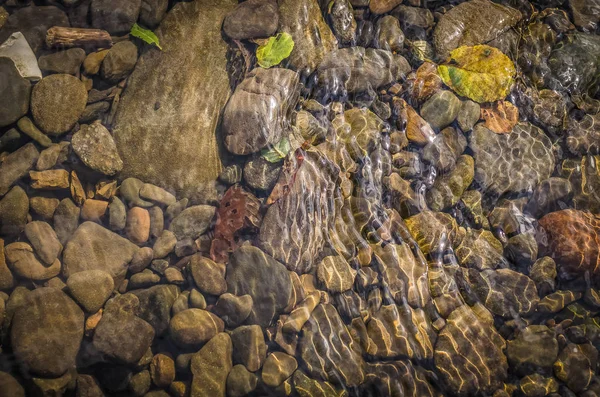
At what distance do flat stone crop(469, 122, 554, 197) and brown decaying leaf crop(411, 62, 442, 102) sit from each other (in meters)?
0.69

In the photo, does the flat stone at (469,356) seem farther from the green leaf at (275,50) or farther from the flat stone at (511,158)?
the green leaf at (275,50)

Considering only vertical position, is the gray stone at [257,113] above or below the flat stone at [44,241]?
above

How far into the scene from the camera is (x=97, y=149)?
3.84 meters

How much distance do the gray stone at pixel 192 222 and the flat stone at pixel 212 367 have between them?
108 centimetres

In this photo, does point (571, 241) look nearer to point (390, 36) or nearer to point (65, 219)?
point (390, 36)

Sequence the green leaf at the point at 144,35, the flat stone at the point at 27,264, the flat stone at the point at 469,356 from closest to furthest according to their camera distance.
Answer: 1. the flat stone at the point at 469,356
2. the flat stone at the point at 27,264
3. the green leaf at the point at 144,35

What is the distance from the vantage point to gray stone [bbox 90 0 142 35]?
413cm

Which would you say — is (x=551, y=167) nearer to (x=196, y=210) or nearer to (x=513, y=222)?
(x=513, y=222)

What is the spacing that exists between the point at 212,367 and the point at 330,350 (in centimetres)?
110

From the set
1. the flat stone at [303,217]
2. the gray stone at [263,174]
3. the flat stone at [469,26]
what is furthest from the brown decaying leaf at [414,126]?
the gray stone at [263,174]

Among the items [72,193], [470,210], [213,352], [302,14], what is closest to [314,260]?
[213,352]

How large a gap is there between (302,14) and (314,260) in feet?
9.52

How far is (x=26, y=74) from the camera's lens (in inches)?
151

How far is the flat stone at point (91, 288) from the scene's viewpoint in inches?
134
